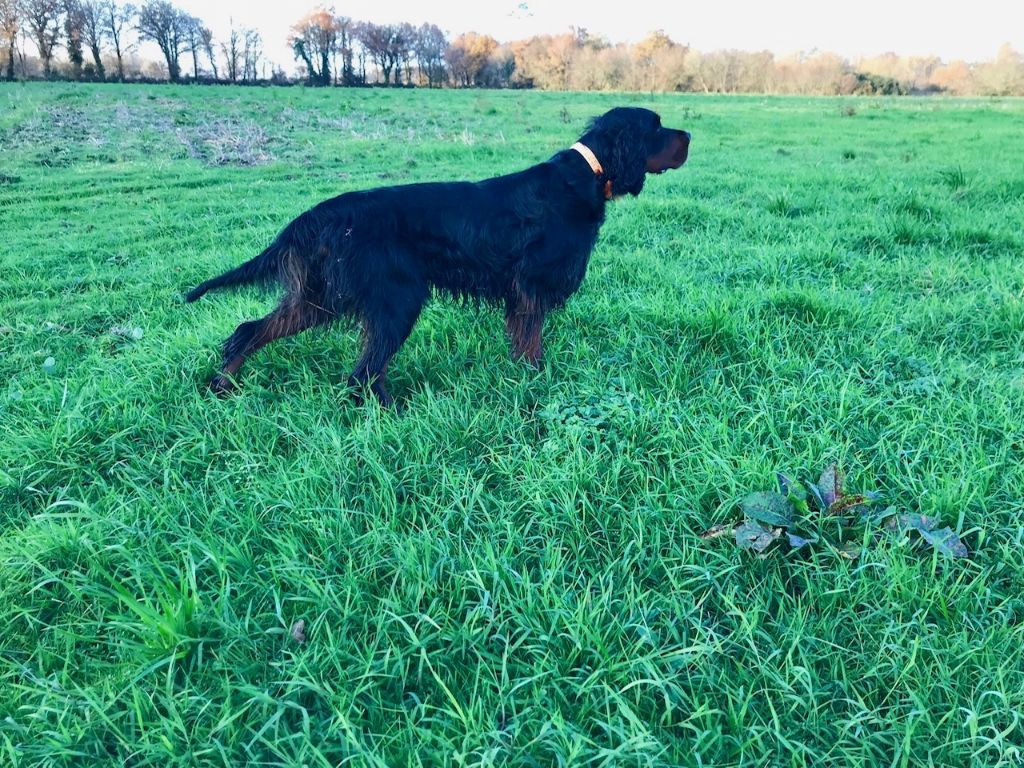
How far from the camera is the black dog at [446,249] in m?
2.68

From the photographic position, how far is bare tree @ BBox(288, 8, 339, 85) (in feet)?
162

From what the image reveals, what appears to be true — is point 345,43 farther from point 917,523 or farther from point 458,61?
point 917,523

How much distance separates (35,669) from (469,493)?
1216 mm

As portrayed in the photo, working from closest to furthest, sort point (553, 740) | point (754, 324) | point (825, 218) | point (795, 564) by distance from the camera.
→ point (553, 740) → point (795, 564) → point (754, 324) → point (825, 218)

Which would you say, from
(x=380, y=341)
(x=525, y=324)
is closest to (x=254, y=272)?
(x=380, y=341)

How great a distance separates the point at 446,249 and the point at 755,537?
1.86 metres

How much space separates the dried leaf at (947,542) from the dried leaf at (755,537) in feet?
1.30

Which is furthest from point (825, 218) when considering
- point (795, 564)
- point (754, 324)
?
point (795, 564)

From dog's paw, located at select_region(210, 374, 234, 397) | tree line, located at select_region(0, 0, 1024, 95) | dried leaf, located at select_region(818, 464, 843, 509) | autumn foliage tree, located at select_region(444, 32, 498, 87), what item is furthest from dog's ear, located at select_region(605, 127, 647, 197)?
autumn foliage tree, located at select_region(444, 32, 498, 87)

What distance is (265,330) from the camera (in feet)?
9.39

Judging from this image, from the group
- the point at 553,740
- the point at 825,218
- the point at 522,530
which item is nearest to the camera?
the point at 553,740

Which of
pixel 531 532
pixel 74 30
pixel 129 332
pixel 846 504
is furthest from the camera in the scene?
pixel 74 30

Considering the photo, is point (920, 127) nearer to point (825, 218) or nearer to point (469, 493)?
point (825, 218)

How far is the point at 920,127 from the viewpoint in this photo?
45.2 feet
